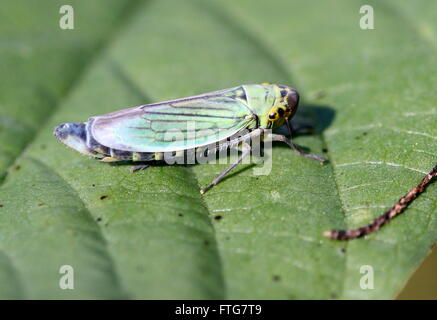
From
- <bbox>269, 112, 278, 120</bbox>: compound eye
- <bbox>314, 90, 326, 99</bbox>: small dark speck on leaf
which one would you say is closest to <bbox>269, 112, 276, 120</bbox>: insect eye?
<bbox>269, 112, 278, 120</bbox>: compound eye

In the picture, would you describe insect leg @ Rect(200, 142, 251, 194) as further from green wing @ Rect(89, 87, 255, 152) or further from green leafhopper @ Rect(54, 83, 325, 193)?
green wing @ Rect(89, 87, 255, 152)

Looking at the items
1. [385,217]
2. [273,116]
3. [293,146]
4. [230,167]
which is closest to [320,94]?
[273,116]

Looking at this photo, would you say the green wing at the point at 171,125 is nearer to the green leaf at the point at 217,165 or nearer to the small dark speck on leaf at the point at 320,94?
the green leaf at the point at 217,165

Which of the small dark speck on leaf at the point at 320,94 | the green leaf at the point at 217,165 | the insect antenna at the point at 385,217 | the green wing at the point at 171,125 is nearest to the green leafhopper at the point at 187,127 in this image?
the green wing at the point at 171,125

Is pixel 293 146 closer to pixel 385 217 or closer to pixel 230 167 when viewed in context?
pixel 230 167

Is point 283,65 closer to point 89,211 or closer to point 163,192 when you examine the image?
point 163,192
